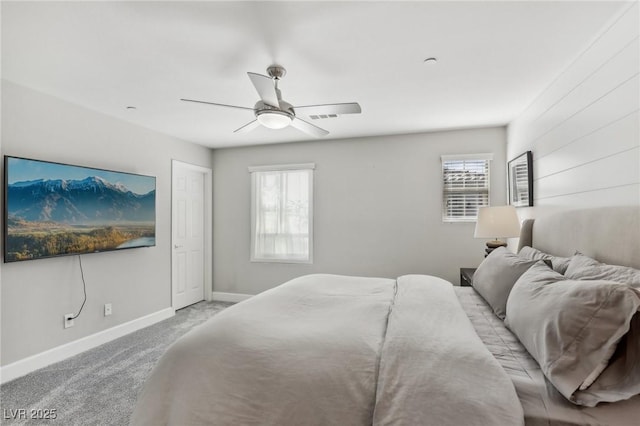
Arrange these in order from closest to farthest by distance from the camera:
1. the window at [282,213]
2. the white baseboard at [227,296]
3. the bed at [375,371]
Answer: the bed at [375,371], the window at [282,213], the white baseboard at [227,296]

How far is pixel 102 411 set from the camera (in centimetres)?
217

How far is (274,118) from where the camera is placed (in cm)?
236

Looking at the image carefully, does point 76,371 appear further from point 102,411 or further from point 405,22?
point 405,22

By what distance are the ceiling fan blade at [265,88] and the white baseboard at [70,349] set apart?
3017 mm

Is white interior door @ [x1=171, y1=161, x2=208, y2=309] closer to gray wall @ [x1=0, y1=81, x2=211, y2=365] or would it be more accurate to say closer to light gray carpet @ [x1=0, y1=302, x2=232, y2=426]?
gray wall @ [x1=0, y1=81, x2=211, y2=365]

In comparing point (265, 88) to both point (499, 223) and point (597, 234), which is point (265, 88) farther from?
point (499, 223)

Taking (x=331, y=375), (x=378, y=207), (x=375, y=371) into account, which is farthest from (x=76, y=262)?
(x=378, y=207)

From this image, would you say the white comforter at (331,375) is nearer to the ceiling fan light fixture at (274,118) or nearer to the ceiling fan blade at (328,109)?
the ceiling fan light fixture at (274,118)

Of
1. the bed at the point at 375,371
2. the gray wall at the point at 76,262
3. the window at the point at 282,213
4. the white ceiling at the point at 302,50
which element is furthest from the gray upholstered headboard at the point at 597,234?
the gray wall at the point at 76,262

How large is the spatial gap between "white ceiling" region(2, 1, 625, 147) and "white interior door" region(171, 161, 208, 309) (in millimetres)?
1452

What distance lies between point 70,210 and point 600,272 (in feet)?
13.2

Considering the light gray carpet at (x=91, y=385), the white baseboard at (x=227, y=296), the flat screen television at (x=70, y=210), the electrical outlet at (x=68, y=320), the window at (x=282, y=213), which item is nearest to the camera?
the light gray carpet at (x=91, y=385)

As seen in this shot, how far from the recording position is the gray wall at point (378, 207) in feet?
13.7

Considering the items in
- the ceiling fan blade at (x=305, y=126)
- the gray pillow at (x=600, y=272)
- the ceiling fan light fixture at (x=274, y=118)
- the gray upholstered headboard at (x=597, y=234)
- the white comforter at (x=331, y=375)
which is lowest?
the white comforter at (x=331, y=375)
